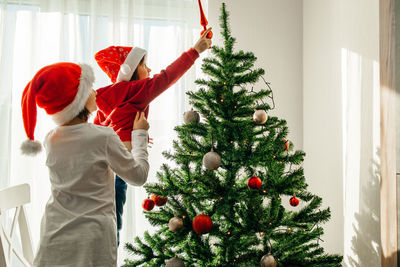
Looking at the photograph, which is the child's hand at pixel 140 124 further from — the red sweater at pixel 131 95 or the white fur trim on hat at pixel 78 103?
the white fur trim on hat at pixel 78 103

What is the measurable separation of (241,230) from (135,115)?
66 centimetres

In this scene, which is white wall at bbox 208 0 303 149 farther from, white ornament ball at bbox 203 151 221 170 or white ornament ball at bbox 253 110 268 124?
white ornament ball at bbox 203 151 221 170

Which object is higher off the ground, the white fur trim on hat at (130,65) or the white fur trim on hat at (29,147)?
the white fur trim on hat at (130,65)

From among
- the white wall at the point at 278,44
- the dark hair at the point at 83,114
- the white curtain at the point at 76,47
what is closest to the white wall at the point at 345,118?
the white wall at the point at 278,44

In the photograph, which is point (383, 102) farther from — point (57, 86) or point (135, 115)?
point (57, 86)

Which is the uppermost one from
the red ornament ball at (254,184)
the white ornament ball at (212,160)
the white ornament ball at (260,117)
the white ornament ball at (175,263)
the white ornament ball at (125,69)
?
the white ornament ball at (125,69)

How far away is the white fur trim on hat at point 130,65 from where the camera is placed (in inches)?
64.8

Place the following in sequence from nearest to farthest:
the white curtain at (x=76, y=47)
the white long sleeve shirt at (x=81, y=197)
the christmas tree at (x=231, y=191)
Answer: the white long sleeve shirt at (x=81, y=197), the christmas tree at (x=231, y=191), the white curtain at (x=76, y=47)

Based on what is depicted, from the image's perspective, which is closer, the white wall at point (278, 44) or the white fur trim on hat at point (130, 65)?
the white fur trim on hat at point (130, 65)

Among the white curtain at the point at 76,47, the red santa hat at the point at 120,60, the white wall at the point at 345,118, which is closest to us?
the red santa hat at the point at 120,60

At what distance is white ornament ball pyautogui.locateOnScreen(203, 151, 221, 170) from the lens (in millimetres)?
1473

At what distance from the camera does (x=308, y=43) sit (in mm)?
2734

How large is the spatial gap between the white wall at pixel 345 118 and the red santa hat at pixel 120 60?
1220 mm

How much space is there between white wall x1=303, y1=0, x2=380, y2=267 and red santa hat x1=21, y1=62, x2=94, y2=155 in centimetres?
146
